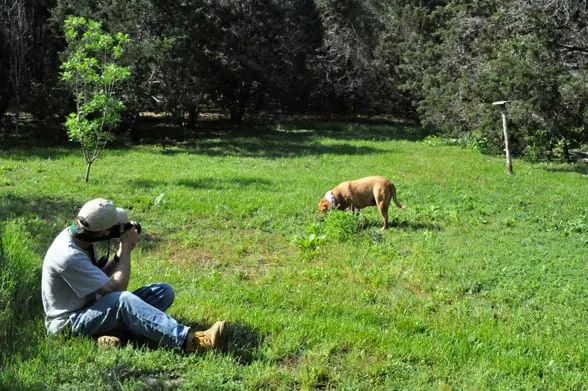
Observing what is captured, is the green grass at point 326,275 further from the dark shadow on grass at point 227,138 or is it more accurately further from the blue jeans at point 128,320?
the dark shadow on grass at point 227,138

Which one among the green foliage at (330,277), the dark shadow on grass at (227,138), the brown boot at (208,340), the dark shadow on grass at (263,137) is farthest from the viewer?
the dark shadow on grass at (263,137)

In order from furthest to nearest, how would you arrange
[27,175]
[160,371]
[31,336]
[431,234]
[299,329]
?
[27,175] → [431,234] → [299,329] → [31,336] → [160,371]

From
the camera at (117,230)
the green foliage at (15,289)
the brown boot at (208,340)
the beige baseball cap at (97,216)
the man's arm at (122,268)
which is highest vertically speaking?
the beige baseball cap at (97,216)

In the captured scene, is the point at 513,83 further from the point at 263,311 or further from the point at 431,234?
the point at 263,311

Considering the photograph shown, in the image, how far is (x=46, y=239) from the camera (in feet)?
25.1

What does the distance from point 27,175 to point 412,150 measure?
14247mm

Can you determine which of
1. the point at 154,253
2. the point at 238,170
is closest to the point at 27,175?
the point at 238,170

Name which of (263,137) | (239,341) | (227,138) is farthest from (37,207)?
(263,137)

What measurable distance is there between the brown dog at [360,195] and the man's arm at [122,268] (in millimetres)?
5539

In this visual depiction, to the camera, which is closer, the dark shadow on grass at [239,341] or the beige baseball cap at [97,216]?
the beige baseball cap at [97,216]

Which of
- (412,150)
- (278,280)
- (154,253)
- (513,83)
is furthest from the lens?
(412,150)

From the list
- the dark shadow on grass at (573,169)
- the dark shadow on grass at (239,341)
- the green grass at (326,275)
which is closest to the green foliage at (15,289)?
the green grass at (326,275)

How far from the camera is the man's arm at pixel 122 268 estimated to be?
416cm

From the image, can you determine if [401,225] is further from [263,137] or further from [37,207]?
[263,137]
